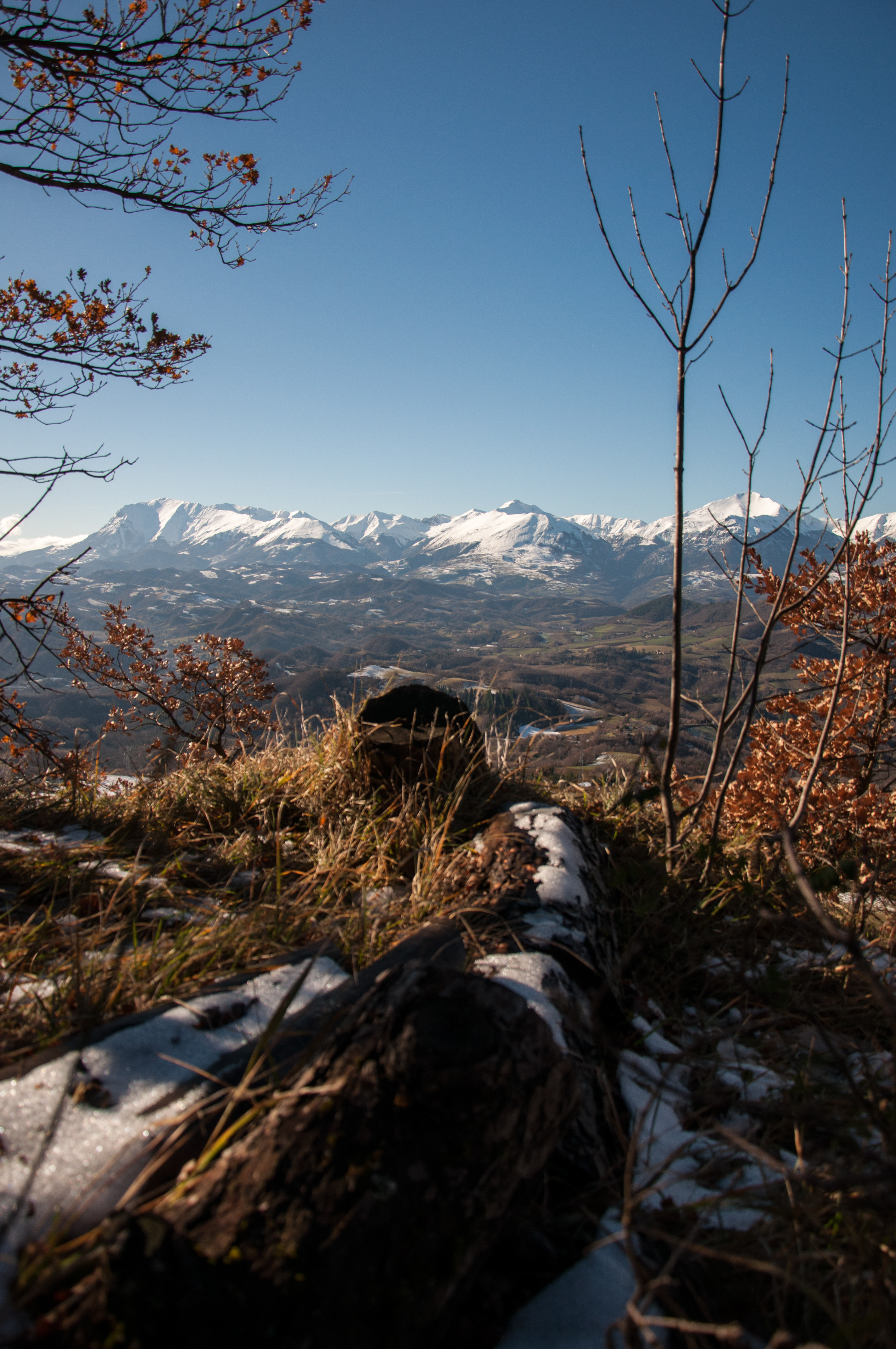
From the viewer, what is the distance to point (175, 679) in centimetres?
1366

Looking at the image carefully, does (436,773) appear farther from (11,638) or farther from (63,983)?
(11,638)

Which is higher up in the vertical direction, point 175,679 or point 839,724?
point 839,724

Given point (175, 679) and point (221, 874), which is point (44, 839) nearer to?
point (221, 874)

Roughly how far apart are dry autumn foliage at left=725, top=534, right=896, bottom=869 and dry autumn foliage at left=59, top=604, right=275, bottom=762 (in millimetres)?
9011

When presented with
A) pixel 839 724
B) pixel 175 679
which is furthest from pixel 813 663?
pixel 175 679

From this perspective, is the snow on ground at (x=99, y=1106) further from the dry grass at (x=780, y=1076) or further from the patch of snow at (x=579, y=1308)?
the dry grass at (x=780, y=1076)

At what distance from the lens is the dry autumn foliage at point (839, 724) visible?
18.7ft

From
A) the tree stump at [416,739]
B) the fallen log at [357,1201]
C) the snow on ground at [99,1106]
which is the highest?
the tree stump at [416,739]

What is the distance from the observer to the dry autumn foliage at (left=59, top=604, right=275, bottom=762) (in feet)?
41.3

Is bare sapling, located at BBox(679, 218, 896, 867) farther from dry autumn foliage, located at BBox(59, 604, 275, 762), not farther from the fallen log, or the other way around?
dry autumn foliage, located at BBox(59, 604, 275, 762)

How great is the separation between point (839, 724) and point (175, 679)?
1245cm

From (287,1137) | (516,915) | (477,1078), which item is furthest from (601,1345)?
(516,915)

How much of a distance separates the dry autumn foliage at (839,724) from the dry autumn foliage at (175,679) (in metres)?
9.01

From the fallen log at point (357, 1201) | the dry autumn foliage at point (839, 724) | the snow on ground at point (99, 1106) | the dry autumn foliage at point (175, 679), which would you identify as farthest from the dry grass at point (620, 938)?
the dry autumn foliage at point (175, 679)
